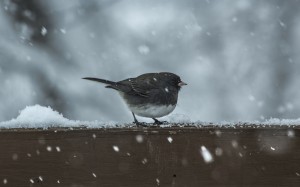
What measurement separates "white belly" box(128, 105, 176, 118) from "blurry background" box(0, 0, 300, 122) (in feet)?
6.59

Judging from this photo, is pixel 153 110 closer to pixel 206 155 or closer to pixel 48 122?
pixel 48 122

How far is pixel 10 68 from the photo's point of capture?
5.46m

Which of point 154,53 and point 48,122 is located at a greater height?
point 154,53

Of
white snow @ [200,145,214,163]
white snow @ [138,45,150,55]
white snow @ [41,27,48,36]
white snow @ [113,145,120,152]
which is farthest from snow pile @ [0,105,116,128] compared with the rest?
white snow @ [138,45,150,55]

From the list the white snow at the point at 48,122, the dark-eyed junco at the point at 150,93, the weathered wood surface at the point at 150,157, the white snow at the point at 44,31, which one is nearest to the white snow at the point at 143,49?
the white snow at the point at 44,31

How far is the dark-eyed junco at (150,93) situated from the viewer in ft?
→ 10.3

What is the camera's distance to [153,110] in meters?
3.13

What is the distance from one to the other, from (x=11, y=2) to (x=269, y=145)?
168 inches

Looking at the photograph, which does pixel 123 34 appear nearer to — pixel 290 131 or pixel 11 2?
pixel 11 2

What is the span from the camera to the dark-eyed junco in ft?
10.3

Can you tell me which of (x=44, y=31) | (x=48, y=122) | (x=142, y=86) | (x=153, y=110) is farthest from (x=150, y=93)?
(x=44, y=31)

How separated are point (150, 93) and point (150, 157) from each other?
176 cm

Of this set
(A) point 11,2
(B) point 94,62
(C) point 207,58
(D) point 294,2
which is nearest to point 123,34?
(B) point 94,62

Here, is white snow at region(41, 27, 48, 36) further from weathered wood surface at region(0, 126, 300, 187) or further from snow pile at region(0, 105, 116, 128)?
weathered wood surface at region(0, 126, 300, 187)
